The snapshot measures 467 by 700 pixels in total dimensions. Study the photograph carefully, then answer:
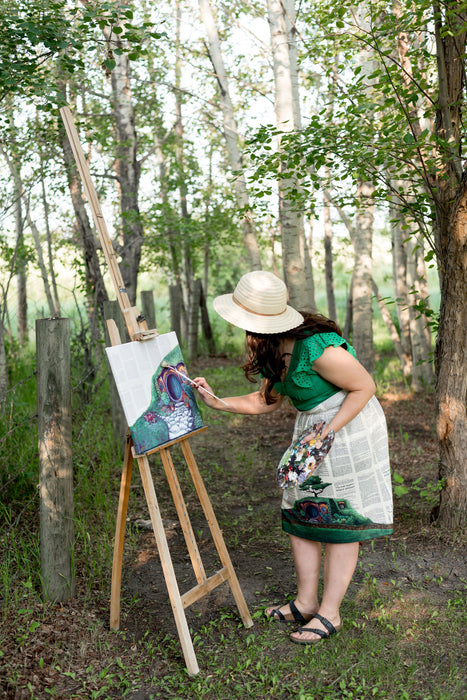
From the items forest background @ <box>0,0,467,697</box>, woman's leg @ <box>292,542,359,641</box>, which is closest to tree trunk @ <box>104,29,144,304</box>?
forest background @ <box>0,0,467,697</box>

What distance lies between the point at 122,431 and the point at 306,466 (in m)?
2.85

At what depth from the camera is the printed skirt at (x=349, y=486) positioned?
2.61 m

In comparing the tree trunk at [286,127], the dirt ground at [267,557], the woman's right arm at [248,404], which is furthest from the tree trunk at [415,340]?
the woman's right arm at [248,404]

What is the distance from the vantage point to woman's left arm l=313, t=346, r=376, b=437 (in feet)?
8.21

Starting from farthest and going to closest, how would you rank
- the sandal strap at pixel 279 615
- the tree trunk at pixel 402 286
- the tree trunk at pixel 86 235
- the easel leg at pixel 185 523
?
the tree trunk at pixel 402 286 < the tree trunk at pixel 86 235 < the sandal strap at pixel 279 615 < the easel leg at pixel 185 523

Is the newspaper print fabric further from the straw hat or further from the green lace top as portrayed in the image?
the straw hat

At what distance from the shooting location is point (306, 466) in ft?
8.29

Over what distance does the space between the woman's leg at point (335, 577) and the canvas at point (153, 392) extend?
849 mm

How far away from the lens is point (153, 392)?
2641 millimetres

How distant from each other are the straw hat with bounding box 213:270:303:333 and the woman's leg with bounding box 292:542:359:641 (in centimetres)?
103

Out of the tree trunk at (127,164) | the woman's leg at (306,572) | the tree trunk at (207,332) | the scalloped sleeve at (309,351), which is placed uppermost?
the tree trunk at (127,164)

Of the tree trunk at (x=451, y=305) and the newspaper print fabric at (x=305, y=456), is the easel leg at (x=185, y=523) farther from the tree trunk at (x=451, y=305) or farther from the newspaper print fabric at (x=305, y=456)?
the tree trunk at (x=451, y=305)

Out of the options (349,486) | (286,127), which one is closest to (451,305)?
(349,486)

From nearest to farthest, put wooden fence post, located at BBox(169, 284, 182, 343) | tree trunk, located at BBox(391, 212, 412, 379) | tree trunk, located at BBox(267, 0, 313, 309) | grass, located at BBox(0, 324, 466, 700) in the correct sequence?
grass, located at BBox(0, 324, 466, 700), tree trunk, located at BBox(267, 0, 313, 309), tree trunk, located at BBox(391, 212, 412, 379), wooden fence post, located at BBox(169, 284, 182, 343)
